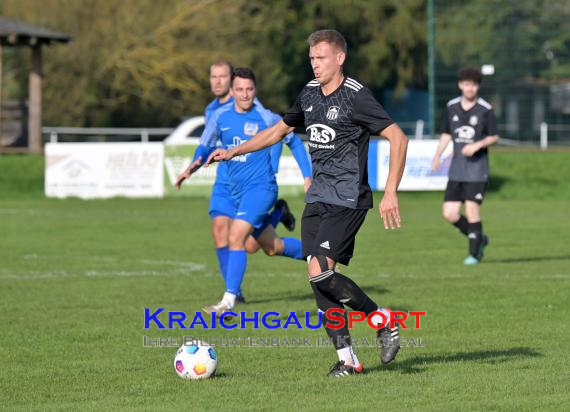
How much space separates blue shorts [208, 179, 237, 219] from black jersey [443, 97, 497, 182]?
4.37 m

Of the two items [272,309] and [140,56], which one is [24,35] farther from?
[272,309]

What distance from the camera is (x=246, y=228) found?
11.1 meters

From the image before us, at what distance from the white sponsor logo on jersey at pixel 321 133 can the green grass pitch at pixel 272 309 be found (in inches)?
56.6

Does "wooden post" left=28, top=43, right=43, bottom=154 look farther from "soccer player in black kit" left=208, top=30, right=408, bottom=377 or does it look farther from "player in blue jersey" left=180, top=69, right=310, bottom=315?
"soccer player in black kit" left=208, top=30, right=408, bottom=377

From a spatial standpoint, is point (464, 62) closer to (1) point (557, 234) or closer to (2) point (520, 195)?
(2) point (520, 195)

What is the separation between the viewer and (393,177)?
7.39 m

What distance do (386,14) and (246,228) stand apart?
1962 inches

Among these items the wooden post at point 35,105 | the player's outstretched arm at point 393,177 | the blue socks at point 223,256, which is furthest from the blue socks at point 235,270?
the wooden post at point 35,105

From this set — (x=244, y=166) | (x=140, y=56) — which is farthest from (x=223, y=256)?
(x=140, y=56)

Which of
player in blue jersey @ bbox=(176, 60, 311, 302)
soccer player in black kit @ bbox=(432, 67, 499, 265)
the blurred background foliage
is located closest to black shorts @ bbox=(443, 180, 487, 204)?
soccer player in black kit @ bbox=(432, 67, 499, 265)

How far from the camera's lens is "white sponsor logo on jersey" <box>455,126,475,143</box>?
49.5ft

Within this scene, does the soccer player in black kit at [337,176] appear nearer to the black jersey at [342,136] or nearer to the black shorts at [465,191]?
the black jersey at [342,136]

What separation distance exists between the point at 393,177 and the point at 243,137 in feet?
13.0

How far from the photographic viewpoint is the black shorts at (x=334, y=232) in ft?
25.4
